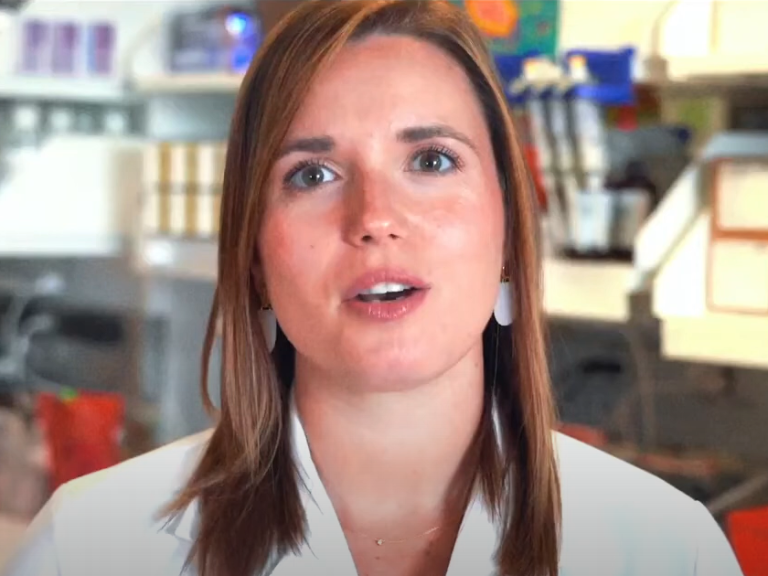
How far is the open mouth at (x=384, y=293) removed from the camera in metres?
0.68

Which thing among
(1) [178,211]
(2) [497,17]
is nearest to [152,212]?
(1) [178,211]

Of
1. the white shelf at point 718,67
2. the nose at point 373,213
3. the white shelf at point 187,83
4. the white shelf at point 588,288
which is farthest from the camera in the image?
the white shelf at point 187,83

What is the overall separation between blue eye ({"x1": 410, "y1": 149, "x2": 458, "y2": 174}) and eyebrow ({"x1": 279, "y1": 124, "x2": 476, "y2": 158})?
0.01 metres

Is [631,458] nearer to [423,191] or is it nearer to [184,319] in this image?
[423,191]

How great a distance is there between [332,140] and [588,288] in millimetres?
467

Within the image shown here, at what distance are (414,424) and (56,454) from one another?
1023 mm

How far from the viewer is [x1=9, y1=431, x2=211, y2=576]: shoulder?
0.75 meters

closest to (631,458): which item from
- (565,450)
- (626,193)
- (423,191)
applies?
(626,193)

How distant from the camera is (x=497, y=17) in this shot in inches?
44.6

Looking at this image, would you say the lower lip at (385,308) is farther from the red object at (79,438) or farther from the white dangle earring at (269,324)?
the red object at (79,438)

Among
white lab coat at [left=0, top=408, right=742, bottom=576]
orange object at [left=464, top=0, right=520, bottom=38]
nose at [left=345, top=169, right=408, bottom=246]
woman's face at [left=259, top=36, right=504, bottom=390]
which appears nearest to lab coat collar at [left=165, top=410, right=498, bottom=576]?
white lab coat at [left=0, top=408, right=742, bottom=576]

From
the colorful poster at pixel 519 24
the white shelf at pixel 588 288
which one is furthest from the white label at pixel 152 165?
the white shelf at pixel 588 288

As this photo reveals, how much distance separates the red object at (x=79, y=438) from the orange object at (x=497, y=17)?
0.91m

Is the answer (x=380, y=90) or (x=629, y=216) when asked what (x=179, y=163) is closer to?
(x=629, y=216)
